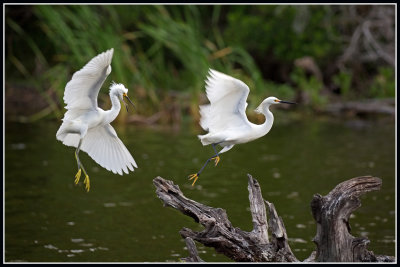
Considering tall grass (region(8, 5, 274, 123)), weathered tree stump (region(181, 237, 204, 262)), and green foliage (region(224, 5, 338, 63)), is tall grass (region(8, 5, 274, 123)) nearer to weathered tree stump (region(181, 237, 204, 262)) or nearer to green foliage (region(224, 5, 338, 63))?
green foliage (region(224, 5, 338, 63))

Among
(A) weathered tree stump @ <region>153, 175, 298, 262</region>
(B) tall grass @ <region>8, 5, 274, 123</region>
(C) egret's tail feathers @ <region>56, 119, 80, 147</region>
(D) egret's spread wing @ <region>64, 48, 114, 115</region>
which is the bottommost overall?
(A) weathered tree stump @ <region>153, 175, 298, 262</region>

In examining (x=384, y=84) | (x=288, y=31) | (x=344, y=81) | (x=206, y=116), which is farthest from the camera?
(x=288, y=31)

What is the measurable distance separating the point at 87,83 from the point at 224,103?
116 centimetres

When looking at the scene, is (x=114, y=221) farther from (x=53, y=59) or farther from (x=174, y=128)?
(x=53, y=59)

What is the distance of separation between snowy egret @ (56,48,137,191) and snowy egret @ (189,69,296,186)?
0.74 meters

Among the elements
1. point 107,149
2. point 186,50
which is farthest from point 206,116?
point 186,50

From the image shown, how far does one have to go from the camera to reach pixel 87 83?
20.8 feet

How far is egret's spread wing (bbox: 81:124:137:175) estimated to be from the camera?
7047 millimetres

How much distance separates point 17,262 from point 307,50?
1240 centimetres

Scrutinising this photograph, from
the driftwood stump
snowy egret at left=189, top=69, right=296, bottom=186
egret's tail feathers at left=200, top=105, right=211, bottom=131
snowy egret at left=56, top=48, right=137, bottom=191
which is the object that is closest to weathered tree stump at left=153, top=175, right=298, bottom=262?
the driftwood stump

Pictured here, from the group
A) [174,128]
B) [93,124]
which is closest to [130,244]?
[93,124]

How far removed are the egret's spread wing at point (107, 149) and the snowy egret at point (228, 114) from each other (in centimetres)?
92

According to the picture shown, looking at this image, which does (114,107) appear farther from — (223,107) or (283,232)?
(283,232)

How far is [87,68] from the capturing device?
6156 millimetres
